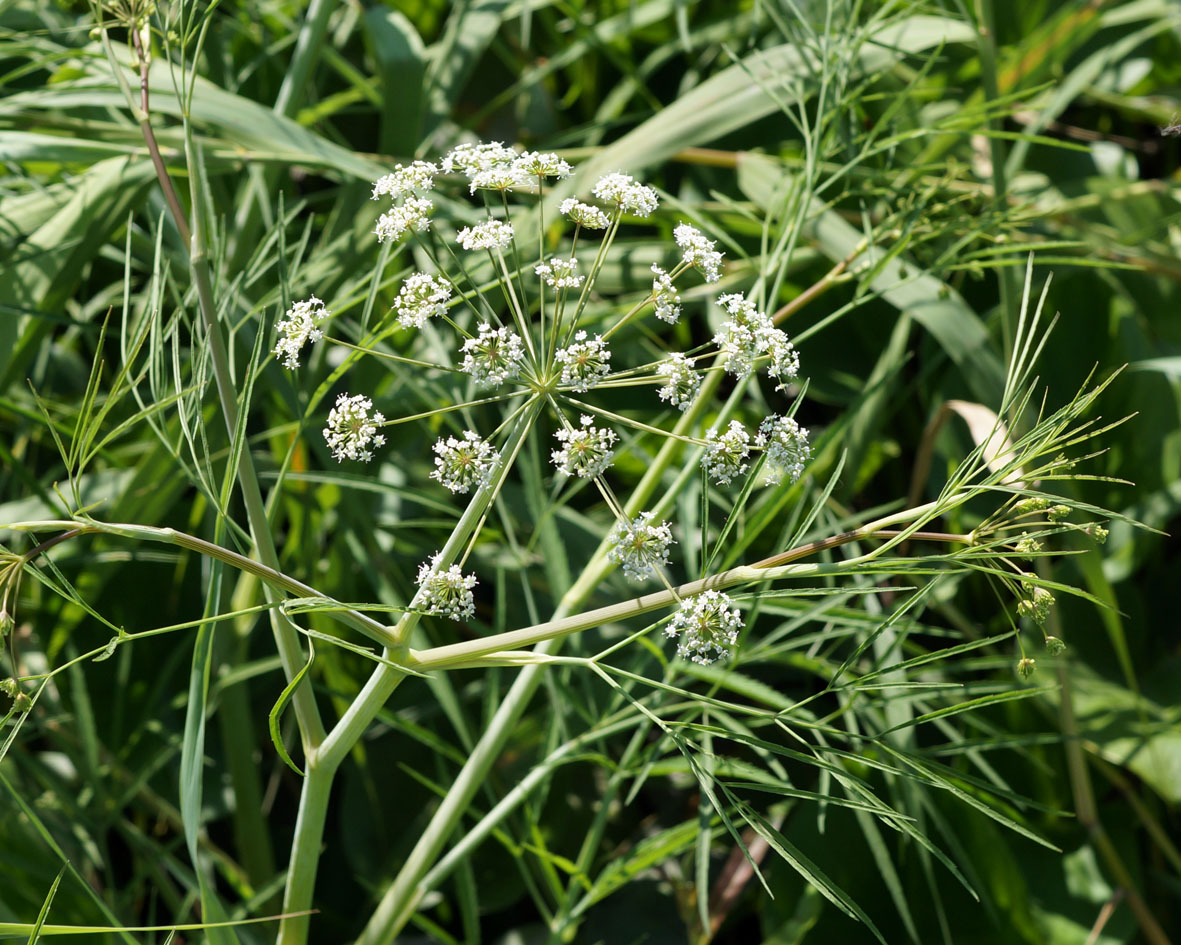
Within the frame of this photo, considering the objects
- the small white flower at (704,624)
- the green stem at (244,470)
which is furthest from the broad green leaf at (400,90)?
the small white flower at (704,624)

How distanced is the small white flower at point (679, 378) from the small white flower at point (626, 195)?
0.20 feet

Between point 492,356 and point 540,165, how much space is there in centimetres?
10

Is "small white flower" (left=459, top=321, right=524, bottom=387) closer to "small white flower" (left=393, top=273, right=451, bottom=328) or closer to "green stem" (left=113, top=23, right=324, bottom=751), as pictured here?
"small white flower" (left=393, top=273, right=451, bottom=328)

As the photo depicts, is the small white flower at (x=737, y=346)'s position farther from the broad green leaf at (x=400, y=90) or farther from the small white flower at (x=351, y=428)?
the broad green leaf at (x=400, y=90)

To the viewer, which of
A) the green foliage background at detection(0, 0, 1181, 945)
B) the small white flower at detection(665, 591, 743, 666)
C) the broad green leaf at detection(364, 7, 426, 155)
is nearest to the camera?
the small white flower at detection(665, 591, 743, 666)

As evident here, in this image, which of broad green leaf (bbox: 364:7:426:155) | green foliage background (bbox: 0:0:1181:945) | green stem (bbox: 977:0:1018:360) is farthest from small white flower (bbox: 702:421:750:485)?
broad green leaf (bbox: 364:7:426:155)

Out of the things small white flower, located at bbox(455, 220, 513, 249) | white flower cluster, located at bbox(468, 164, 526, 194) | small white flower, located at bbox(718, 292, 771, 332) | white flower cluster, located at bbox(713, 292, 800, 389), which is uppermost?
white flower cluster, located at bbox(468, 164, 526, 194)

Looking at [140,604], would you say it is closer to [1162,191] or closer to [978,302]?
[978,302]

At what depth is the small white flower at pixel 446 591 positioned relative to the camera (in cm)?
33

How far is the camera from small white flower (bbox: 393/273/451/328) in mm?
346

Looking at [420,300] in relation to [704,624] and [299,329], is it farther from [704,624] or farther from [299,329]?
[704,624]

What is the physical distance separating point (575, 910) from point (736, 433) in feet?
1.16

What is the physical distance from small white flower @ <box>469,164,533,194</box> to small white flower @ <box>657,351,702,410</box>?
0.29 feet

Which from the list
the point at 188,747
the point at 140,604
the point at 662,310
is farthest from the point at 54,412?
the point at 662,310
